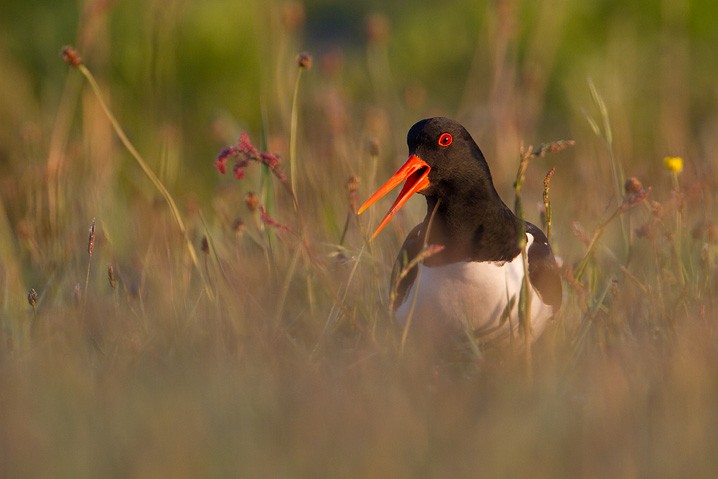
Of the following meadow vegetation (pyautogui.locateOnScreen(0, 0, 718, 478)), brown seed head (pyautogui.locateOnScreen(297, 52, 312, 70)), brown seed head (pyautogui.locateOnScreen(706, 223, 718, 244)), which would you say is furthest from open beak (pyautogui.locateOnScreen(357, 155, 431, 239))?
brown seed head (pyautogui.locateOnScreen(706, 223, 718, 244))

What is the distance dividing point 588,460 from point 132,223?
3.56 meters

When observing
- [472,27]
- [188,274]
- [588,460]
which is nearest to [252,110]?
[472,27]

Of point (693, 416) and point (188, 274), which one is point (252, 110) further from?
point (693, 416)

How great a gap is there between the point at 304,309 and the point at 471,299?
542 millimetres

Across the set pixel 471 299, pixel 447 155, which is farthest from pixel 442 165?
pixel 471 299

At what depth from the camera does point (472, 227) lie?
10.8ft

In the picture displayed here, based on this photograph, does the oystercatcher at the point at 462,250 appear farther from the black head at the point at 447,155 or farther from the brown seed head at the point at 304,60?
the brown seed head at the point at 304,60

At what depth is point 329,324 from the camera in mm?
3182

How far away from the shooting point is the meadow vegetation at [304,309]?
2.11 metres

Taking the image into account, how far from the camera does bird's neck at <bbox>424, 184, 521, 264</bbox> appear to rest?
128 inches

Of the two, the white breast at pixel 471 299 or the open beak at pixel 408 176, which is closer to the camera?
the white breast at pixel 471 299

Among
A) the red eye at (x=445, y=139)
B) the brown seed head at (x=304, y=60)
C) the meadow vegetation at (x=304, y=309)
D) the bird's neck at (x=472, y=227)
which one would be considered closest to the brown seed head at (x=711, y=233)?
the meadow vegetation at (x=304, y=309)

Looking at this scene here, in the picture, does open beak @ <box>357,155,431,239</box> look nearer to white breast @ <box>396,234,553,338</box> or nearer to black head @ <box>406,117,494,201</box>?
black head @ <box>406,117,494,201</box>

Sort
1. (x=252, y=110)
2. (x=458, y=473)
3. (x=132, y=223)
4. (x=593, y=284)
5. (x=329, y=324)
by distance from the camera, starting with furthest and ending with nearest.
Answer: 1. (x=252, y=110)
2. (x=132, y=223)
3. (x=593, y=284)
4. (x=329, y=324)
5. (x=458, y=473)
